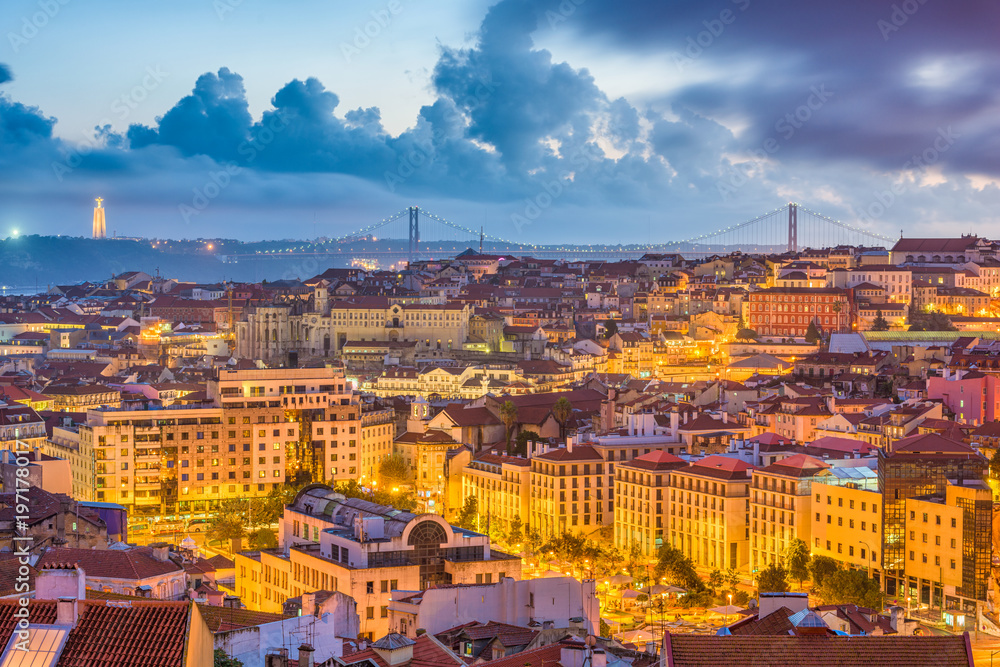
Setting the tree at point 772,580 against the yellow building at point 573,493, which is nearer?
the tree at point 772,580

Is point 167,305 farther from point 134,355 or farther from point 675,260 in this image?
point 675,260

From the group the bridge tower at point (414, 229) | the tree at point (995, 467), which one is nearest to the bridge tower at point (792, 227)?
the bridge tower at point (414, 229)

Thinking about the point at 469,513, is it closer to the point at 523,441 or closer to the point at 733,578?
the point at 523,441

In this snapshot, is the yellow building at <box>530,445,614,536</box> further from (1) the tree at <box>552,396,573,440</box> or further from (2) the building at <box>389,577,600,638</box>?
(2) the building at <box>389,577,600,638</box>

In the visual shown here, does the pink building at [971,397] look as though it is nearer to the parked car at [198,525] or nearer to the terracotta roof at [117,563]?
the parked car at [198,525]

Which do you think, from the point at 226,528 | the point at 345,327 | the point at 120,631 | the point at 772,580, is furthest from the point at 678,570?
the point at 345,327

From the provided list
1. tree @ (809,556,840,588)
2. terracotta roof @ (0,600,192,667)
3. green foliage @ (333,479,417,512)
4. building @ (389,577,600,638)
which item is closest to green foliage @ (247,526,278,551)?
green foliage @ (333,479,417,512)

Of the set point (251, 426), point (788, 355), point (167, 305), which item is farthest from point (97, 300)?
point (251, 426)
